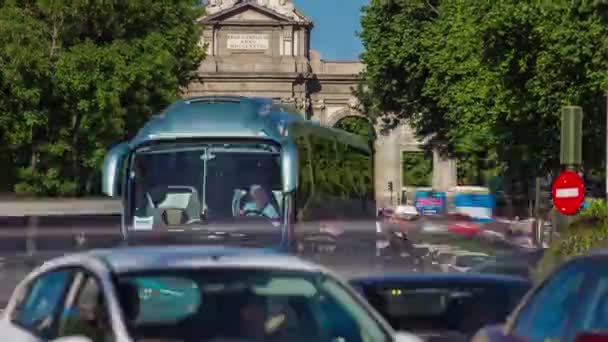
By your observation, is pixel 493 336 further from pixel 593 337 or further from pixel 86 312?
pixel 86 312

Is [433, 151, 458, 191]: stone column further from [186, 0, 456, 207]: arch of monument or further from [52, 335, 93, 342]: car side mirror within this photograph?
[52, 335, 93, 342]: car side mirror

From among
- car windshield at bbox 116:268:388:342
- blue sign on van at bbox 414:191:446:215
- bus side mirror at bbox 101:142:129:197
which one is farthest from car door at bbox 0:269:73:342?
blue sign on van at bbox 414:191:446:215

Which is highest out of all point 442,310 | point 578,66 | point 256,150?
point 578,66

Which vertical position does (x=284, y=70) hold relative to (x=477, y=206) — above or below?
above

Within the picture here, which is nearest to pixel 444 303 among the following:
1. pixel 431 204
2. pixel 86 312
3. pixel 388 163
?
pixel 86 312

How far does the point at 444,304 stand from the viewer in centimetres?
1060

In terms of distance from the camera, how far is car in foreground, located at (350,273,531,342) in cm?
1041

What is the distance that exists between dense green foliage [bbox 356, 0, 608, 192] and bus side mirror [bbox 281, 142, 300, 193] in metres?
15.1

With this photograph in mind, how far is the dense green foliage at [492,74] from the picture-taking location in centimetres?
3656

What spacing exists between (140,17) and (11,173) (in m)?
6.98

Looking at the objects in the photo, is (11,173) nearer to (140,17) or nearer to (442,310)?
(140,17)

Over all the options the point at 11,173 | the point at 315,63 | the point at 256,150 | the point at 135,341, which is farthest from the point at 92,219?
the point at 315,63

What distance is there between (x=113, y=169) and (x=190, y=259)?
1370 centimetres

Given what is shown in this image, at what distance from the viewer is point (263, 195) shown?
21062 mm
